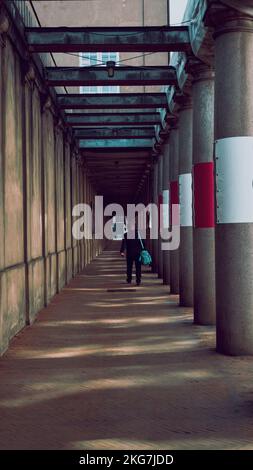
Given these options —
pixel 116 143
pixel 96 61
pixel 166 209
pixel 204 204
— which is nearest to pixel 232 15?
pixel 204 204

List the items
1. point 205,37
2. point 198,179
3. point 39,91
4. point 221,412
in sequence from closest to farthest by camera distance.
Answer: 1. point 221,412
2. point 205,37
3. point 198,179
4. point 39,91

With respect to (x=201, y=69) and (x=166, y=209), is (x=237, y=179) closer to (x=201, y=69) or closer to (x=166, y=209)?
(x=201, y=69)

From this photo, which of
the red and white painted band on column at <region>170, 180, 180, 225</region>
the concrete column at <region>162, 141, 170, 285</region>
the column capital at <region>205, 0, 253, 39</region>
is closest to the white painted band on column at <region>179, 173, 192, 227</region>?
the red and white painted band on column at <region>170, 180, 180, 225</region>

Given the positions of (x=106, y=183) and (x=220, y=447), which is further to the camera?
Result: (x=106, y=183)

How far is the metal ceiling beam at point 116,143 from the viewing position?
2566 cm

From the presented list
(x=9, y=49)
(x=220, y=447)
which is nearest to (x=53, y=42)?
(x=9, y=49)

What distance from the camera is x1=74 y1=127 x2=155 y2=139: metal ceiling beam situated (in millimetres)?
23297

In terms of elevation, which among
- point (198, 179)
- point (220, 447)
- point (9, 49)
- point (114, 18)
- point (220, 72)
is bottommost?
point (220, 447)

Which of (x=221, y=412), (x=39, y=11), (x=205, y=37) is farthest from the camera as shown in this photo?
(x=39, y=11)

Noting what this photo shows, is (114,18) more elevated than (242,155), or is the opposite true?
(114,18)

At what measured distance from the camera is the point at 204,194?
452 inches

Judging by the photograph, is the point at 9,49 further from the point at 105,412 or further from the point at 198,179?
the point at 105,412

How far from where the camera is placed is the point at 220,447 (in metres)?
5.04

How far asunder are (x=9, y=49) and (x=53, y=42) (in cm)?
146
